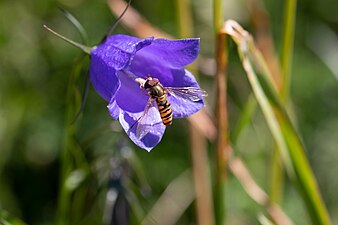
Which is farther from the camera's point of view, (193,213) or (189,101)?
(193,213)

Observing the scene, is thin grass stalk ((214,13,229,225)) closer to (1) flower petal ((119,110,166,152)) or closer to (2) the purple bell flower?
(2) the purple bell flower

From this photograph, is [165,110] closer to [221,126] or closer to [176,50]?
[176,50]

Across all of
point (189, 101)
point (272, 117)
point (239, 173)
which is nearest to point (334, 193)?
point (239, 173)

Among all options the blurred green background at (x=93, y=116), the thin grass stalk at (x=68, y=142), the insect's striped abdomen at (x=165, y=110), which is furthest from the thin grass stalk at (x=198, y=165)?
the insect's striped abdomen at (x=165, y=110)

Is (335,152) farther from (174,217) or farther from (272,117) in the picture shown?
(272,117)

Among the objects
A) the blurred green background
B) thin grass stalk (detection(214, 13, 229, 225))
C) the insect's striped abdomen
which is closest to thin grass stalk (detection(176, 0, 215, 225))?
the blurred green background

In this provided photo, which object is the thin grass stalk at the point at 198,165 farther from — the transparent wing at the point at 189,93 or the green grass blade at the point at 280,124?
the transparent wing at the point at 189,93
